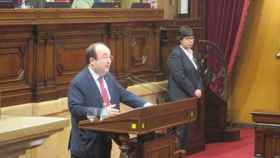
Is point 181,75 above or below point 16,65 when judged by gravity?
below

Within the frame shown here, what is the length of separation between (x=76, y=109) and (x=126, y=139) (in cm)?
38

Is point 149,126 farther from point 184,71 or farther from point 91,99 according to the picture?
point 184,71

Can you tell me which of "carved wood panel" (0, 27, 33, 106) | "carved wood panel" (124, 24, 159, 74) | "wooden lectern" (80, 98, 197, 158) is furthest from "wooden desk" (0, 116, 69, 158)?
"carved wood panel" (124, 24, 159, 74)

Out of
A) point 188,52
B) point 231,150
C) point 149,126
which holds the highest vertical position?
point 188,52

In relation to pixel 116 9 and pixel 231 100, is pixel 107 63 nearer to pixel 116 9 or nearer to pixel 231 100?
pixel 116 9

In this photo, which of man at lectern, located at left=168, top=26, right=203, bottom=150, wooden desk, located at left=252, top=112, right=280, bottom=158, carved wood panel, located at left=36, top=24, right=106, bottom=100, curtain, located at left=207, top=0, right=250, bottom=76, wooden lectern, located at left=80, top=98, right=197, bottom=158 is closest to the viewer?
wooden lectern, located at left=80, top=98, right=197, bottom=158

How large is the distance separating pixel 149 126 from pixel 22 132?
81.8 inches

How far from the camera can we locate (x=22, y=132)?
1.68 meters

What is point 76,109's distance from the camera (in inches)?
154

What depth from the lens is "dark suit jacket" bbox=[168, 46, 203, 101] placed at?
6344mm

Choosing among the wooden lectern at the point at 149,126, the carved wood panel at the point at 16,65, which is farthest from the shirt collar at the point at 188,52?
the wooden lectern at the point at 149,126

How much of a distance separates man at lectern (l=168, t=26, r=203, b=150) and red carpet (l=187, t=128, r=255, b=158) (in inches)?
24.6

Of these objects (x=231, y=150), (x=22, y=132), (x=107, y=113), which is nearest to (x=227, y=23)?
(x=231, y=150)

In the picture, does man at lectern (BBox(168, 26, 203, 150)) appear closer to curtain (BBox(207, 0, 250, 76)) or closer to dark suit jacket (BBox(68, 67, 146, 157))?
curtain (BBox(207, 0, 250, 76))
